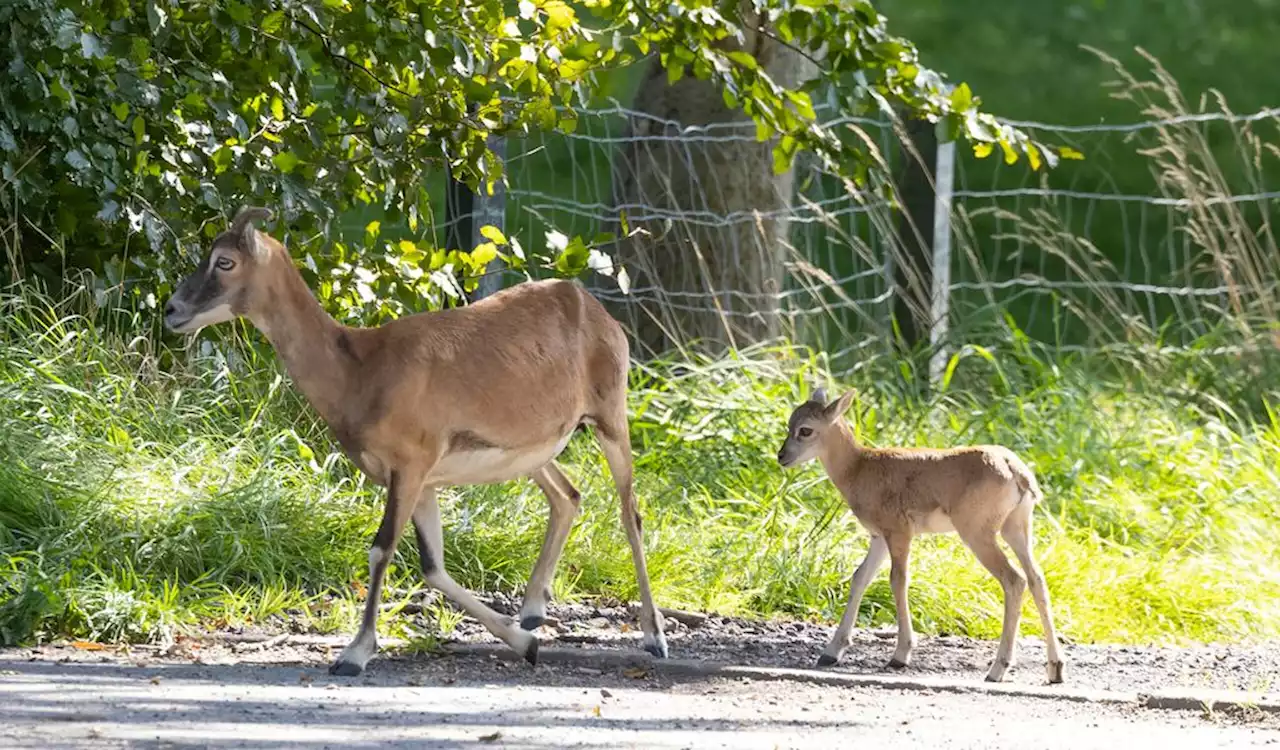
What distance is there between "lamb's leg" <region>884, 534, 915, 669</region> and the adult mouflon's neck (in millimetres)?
1820

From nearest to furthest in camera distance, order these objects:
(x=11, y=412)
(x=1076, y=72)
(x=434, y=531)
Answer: (x=434, y=531) < (x=11, y=412) < (x=1076, y=72)

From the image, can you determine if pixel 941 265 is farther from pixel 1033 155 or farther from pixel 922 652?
pixel 922 652

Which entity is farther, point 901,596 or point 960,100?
point 960,100

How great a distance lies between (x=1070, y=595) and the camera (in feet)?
24.9

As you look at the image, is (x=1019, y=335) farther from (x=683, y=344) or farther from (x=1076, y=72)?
(x=1076, y=72)

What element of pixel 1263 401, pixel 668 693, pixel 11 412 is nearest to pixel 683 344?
pixel 1263 401

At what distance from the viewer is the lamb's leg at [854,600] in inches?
256

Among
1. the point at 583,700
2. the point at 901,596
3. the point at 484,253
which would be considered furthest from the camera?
the point at 484,253

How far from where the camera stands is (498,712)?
5.32 meters

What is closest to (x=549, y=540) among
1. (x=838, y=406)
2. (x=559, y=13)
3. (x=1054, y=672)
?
(x=838, y=406)

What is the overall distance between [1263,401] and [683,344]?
2.82m

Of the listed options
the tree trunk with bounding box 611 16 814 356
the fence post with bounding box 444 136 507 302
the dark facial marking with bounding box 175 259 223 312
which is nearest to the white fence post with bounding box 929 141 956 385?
the tree trunk with bounding box 611 16 814 356

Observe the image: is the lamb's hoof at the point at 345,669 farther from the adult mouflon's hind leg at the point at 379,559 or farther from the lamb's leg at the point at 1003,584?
the lamb's leg at the point at 1003,584

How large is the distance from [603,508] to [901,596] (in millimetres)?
1877
